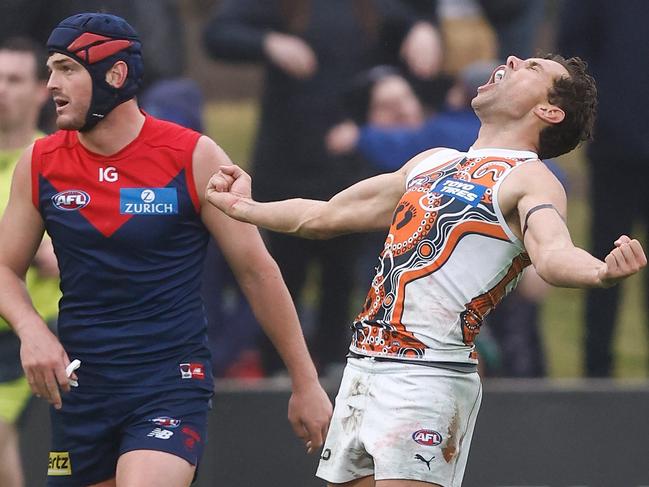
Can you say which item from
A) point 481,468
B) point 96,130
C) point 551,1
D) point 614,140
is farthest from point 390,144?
point 551,1

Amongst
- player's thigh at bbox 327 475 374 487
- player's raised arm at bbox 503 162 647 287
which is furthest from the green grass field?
player's raised arm at bbox 503 162 647 287

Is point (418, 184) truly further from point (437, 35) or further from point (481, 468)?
point (437, 35)

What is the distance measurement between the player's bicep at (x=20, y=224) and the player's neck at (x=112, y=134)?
24 centimetres

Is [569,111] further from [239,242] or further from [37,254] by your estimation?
[37,254]

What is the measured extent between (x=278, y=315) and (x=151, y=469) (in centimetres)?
81

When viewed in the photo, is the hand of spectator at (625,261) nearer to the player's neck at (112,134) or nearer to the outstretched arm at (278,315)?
the outstretched arm at (278,315)

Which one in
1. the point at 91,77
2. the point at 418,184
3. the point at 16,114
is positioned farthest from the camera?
the point at 16,114

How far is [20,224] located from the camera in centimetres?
534

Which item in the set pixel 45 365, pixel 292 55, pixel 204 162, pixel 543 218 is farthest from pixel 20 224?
pixel 292 55

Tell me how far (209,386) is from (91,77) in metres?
1.21

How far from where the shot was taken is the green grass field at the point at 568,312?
9531 mm

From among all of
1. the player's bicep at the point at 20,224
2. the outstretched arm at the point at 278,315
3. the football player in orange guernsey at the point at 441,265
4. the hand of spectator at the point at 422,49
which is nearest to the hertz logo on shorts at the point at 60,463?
the player's bicep at the point at 20,224

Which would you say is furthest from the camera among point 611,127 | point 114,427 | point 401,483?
point 611,127

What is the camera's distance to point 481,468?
25.5ft
